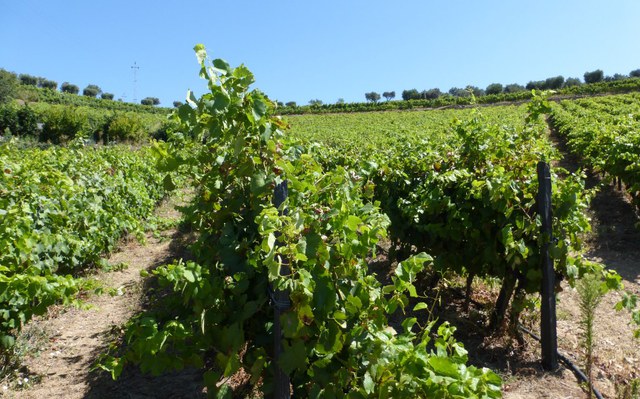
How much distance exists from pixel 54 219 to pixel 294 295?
13.6 feet

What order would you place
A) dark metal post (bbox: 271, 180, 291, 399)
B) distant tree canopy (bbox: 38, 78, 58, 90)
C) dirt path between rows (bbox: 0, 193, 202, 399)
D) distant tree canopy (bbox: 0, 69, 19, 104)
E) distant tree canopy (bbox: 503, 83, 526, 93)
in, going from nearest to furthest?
dark metal post (bbox: 271, 180, 291, 399)
dirt path between rows (bbox: 0, 193, 202, 399)
distant tree canopy (bbox: 0, 69, 19, 104)
distant tree canopy (bbox: 503, 83, 526, 93)
distant tree canopy (bbox: 38, 78, 58, 90)

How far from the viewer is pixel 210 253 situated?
2.57m

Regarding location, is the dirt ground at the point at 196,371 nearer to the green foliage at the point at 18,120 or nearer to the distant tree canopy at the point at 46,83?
the green foliage at the point at 18,120

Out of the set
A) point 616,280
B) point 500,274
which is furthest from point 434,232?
point 616,280

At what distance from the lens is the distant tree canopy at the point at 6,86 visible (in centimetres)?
4933

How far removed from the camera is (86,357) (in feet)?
14.4

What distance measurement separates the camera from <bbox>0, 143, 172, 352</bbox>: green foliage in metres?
3.24

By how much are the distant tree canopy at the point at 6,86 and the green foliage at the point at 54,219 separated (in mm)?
49791

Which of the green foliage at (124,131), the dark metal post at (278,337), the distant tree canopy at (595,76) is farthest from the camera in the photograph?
the distant tree canopy at (595,76)

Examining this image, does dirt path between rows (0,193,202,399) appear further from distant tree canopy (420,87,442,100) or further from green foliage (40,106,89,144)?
distant tree canopy (420,87,442,100)

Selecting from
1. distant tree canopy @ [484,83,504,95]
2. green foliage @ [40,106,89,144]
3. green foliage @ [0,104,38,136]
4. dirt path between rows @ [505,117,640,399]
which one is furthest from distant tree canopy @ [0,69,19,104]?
distant tree canopy @ [484,83,504,95]

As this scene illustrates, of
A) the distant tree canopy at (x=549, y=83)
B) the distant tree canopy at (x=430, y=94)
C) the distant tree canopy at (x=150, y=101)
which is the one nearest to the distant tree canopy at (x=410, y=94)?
the distant tree canopy at (x=430, y=94)

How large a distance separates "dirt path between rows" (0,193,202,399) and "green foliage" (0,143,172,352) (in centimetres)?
30

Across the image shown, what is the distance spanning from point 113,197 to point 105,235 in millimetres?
916
